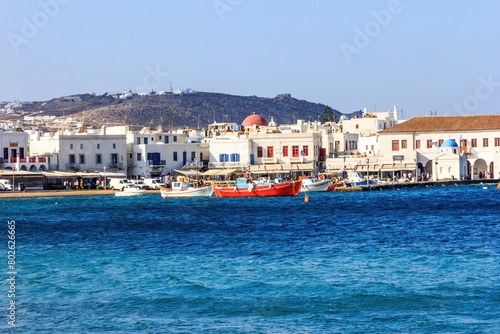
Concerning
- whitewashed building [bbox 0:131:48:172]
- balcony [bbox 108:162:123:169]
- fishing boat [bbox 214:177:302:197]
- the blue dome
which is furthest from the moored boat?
whitewashed building [bbox 0:131:48:172]

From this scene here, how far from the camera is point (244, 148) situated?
274 ft

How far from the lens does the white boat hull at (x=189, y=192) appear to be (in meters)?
69.2

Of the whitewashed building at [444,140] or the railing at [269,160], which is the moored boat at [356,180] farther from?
the railing at [269,160]

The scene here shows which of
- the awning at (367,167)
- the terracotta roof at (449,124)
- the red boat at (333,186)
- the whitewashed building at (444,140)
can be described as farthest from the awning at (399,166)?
the red boat at (333,186)

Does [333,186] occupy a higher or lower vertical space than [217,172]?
lower

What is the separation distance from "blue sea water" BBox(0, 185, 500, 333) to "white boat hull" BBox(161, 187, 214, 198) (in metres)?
21.9

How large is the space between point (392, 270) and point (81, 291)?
381 inches

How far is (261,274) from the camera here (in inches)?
961

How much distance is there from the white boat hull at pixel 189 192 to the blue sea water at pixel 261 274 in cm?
2193

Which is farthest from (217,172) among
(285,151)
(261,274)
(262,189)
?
(261,274)

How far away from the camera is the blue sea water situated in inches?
731

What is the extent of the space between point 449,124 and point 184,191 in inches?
1238

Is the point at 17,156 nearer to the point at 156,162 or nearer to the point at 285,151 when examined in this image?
the point at 156,162

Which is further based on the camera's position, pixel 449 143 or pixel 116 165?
pixel 116 165
